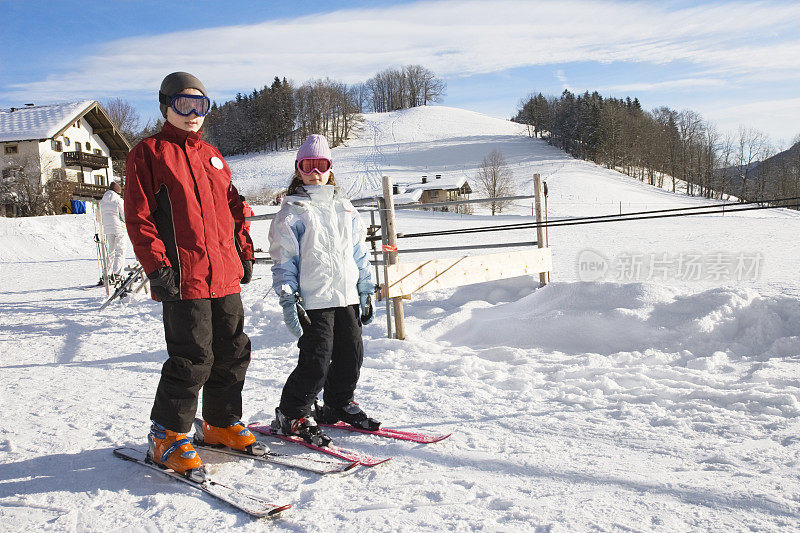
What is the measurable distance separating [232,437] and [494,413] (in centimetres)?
164

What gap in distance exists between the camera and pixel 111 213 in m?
10.5

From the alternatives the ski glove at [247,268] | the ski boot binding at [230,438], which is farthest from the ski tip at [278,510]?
the ski glove at [247,268]

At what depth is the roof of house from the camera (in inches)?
1398

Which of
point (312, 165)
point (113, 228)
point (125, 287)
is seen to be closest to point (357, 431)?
point (312, 165)

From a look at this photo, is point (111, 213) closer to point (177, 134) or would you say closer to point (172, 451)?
point (177, 134)

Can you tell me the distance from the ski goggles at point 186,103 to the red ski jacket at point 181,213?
0.10 meters

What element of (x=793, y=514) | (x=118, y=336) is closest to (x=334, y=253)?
(x=793, y=514)

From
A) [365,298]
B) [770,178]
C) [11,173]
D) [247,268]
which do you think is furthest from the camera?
[770,178]

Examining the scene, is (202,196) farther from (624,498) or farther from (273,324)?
(273,324)

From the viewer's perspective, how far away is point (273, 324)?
285 inches

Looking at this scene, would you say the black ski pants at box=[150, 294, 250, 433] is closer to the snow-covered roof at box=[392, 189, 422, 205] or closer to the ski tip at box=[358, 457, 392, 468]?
the ski tip at box=[358, 457, 392, 468]

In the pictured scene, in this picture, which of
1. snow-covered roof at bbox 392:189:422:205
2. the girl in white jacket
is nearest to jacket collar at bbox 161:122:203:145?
the girl in white jacket

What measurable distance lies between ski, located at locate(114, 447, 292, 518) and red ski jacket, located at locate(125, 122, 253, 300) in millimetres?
857

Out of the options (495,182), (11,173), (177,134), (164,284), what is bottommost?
(164,284)
